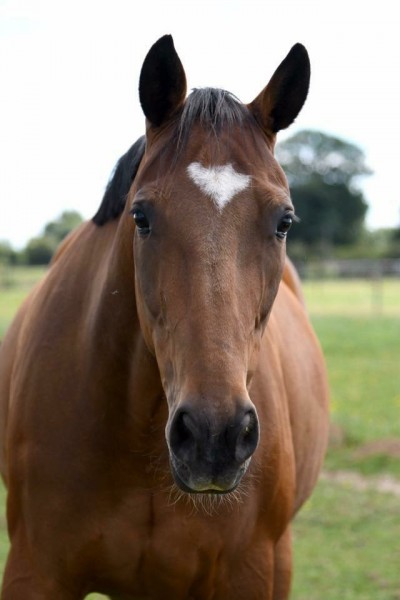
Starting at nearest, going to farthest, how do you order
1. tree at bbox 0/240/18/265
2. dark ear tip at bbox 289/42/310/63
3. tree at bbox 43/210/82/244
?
dark ear tip at bbox 289/42/310/63 < tree at bbox 43/210/82/244 < tree at bbox 0/240/18/265

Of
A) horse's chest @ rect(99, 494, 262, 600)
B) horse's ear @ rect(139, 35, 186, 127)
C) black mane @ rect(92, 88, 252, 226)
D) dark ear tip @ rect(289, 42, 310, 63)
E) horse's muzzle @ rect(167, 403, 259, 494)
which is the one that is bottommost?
horse's chest @ rect(99, 494, 262, 600)

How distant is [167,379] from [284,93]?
0.99 meters

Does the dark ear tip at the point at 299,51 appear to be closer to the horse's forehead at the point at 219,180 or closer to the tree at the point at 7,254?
the horse's forehead at the point at 219,180

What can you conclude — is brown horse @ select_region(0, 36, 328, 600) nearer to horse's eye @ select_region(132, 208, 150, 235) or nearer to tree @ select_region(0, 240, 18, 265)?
horse's eye @ select_region(132, 208, 150, 235)

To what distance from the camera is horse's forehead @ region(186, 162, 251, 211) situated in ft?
7.41

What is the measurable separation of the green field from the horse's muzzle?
121 inches

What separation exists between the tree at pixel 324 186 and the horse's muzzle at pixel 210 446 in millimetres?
60759

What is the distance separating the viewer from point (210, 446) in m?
1.99

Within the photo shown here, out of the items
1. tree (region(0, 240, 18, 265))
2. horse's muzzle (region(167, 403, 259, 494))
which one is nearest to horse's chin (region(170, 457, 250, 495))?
horse's muzzle (region(167, 403, 259, 494))

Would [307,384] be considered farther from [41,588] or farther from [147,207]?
[147,207]

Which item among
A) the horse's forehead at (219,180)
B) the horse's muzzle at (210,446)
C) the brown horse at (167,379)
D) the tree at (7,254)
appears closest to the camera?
the horse's muzzle at (210,446)

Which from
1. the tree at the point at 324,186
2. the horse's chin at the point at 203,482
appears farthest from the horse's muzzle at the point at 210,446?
the tree at the point at 324,186

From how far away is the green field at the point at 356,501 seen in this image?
5.21 meters

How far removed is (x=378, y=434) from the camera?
8875mm
